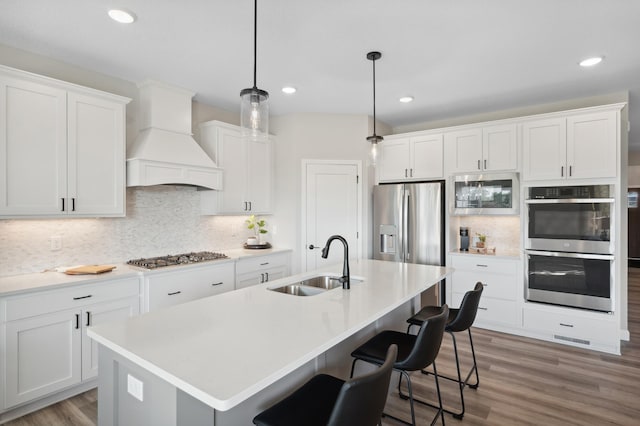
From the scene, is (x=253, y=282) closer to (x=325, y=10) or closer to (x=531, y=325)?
(x=325, y=10)

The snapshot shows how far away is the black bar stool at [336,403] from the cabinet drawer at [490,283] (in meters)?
3.05

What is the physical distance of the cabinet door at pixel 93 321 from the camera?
8.69 ft

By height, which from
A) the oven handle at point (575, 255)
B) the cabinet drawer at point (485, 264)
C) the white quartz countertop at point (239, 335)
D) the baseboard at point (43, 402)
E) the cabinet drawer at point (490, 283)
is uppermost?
the oven handle at point (575, 255)

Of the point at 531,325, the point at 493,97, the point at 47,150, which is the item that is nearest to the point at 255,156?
the point at 47,150

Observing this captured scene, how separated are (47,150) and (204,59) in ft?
4.69

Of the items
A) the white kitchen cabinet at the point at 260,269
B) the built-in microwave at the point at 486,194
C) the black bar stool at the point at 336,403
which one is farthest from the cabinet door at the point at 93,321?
the built-in microwave at the point at 486,194

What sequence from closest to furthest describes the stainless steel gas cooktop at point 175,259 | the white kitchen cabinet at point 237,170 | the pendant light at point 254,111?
the pendant light at point 254,111
the stainless steel gas cooktop at point 175,259
the white kitchen cabinet at point 237,170

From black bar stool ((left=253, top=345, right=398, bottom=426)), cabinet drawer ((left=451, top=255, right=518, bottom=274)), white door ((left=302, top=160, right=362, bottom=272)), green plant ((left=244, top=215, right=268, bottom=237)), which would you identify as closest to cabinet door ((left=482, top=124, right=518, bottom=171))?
cabinet drawer ((left=451, top=255, right=518, bottom=274))

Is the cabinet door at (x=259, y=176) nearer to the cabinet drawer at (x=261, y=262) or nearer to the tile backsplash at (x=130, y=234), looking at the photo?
the tile backsplash at (x=130, y=234)

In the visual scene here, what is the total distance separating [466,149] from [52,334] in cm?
443

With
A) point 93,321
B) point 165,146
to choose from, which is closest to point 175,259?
point 93,321

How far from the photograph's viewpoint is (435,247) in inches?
165

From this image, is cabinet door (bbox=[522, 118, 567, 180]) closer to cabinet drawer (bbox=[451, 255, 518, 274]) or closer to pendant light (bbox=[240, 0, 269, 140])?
cabinet drawer (bbox=[451, 255, 518, 274])

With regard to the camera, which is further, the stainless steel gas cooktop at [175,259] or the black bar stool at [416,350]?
the stainless steel gas cooktop at [175,259]
